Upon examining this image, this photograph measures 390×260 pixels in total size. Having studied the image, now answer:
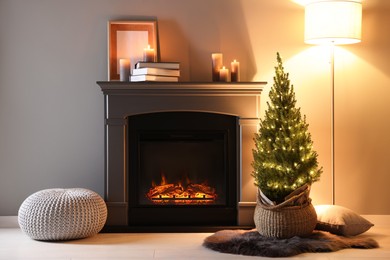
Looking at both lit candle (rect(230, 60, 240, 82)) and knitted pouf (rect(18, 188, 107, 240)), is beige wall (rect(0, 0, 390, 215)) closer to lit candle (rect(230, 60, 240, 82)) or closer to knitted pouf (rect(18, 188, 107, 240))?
lit candle (rect(230, 60, 240, 82))

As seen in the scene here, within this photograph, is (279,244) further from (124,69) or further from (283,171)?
(124,69)

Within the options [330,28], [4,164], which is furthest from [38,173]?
[330,28]

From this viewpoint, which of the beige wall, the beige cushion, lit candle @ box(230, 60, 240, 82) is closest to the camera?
the beige cushion

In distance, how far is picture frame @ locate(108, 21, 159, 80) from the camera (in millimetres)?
5074

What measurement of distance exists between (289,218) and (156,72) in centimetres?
135

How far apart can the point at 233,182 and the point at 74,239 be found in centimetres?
118

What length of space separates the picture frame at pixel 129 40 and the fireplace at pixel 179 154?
29cm

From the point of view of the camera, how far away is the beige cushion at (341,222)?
465 cm

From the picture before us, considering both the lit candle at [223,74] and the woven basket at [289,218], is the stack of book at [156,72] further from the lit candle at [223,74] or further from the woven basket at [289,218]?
the woven basket at [289,218]

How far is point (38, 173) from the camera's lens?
→ 17.0ft

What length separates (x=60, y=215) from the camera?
446 centimetres

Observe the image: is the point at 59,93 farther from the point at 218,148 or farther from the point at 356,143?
the point at 356,143

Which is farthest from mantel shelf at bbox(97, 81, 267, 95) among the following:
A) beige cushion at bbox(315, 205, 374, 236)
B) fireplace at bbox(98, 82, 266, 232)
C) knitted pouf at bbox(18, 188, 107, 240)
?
beige cushion at bbox(315, 205, 374, 236)

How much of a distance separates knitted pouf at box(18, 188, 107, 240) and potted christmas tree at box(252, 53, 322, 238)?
108cm
